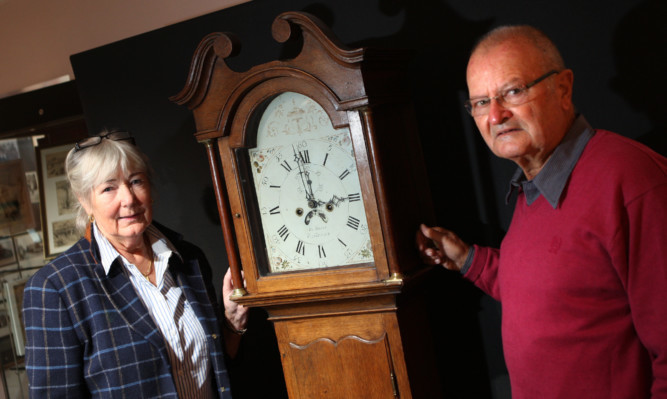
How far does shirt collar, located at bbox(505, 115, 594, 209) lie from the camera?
1.50 meters

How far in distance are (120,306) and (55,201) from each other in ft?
5.36

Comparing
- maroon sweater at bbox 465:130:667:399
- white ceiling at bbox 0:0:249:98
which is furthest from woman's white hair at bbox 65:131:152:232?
maroon sweater at bbox 465:130:667:399

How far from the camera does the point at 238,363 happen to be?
7.89 feet

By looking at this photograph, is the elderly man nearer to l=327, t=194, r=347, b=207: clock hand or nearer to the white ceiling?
l=327, t=194, r=347, b=207: clock hand

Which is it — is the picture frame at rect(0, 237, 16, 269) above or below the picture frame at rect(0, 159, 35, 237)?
below

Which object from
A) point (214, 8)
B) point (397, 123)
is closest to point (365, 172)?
point (397, 123)

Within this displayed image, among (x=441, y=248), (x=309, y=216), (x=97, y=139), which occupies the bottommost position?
(x=441, y=248)

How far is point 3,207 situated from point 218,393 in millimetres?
2242

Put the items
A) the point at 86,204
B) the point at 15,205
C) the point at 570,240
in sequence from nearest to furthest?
the point at 570,240, the point at 86,204, the point at 15,205

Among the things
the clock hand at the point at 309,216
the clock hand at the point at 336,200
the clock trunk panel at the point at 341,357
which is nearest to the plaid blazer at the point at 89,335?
the clock trunk panel at the point at 341,357

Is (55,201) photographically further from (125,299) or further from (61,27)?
(125,299)

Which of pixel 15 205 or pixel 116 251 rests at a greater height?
pixel 15 205

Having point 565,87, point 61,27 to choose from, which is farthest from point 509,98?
point 61,27

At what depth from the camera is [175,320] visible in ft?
7.06
